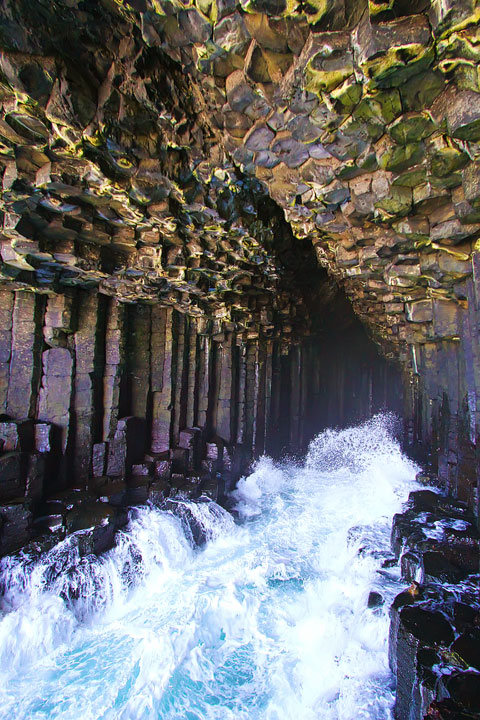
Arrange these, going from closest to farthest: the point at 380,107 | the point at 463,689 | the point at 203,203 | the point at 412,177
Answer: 1. the point at 463,689
2. the point at 380,107
3. the point at 412,177
4. the point at 203,203

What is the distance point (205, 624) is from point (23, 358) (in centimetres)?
612

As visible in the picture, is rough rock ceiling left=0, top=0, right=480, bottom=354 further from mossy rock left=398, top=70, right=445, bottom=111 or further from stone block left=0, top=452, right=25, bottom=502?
stone block left=0, top=452, right=25, bottom=502

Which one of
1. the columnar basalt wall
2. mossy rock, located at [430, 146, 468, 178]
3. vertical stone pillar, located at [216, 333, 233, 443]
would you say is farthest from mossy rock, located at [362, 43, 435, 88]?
vertical stone pillar, located at [216, 333, 233, 443]

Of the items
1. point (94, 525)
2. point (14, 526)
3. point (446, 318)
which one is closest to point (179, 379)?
point (94, 525)

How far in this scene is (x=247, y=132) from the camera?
12.7 ft

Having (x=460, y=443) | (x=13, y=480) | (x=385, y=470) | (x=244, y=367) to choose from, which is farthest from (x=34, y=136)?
(x=385, y=470)

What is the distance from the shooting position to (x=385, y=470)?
11.8 metres

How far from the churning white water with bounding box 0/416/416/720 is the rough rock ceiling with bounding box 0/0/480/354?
465 cm

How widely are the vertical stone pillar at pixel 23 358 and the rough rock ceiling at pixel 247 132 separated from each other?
38.0 inches

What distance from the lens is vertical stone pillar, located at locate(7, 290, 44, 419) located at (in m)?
7.62

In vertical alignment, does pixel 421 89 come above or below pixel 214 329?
above

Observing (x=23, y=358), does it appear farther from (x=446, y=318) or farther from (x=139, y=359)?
(x=446, y=318)

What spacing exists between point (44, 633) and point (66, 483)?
123 inches

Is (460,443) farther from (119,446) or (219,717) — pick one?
(119,446)
